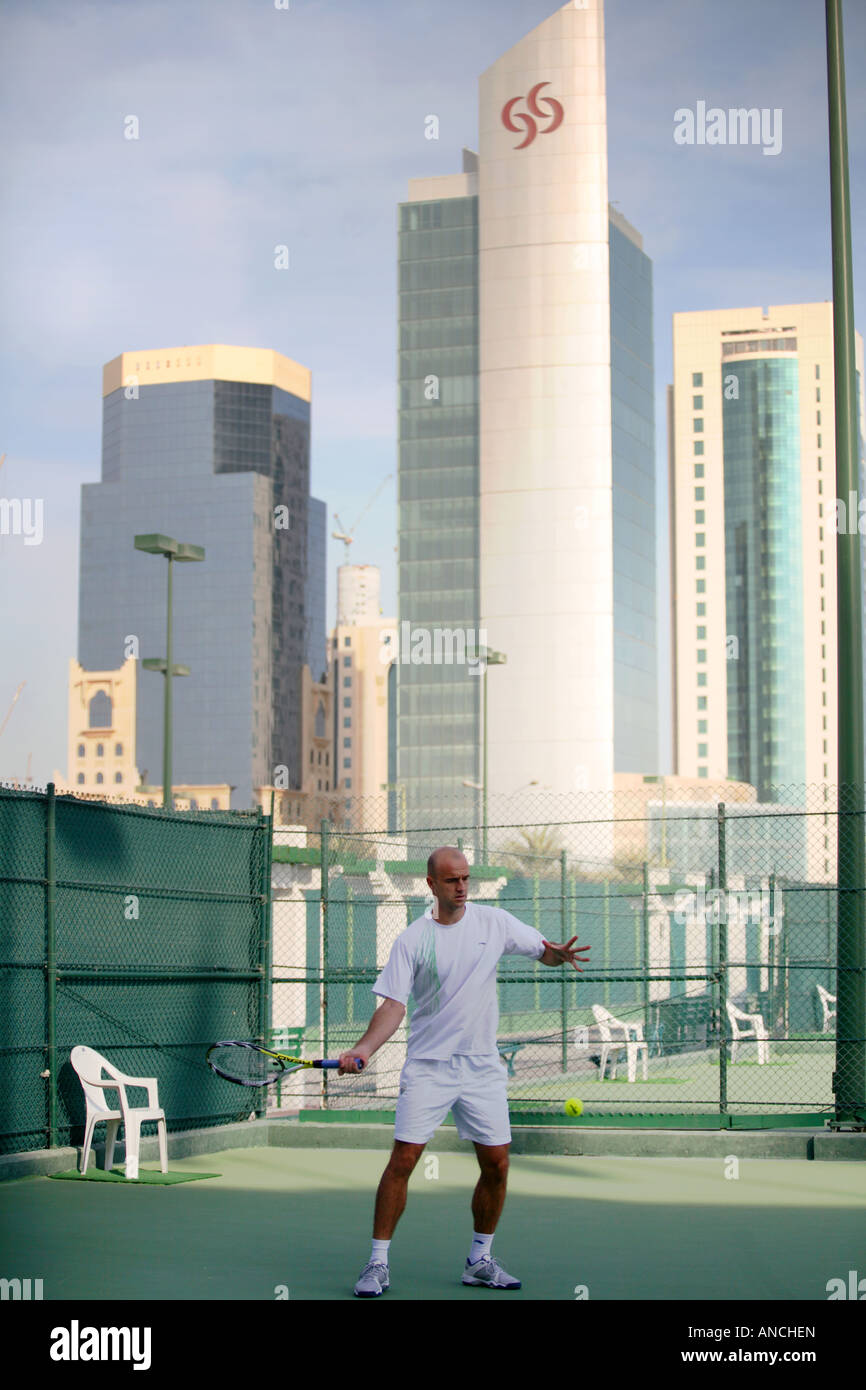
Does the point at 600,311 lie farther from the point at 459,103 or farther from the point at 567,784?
the point at 567,784

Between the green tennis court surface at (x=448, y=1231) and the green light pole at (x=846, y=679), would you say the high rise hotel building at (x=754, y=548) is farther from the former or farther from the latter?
the green tennis court surface at (x=448, y=1231)

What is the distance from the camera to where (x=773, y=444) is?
584 ft

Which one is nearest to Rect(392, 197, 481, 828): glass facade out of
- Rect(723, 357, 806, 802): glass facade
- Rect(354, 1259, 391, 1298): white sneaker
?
Rect(723, 357, 806, 802): glass facade

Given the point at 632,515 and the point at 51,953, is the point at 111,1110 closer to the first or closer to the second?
the point at 51,953

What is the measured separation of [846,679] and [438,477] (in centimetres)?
14158

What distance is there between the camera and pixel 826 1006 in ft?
80.9

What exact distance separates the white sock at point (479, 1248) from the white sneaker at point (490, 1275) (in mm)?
18

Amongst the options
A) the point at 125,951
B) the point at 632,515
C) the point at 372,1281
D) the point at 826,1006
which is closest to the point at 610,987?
the point at 826,1006

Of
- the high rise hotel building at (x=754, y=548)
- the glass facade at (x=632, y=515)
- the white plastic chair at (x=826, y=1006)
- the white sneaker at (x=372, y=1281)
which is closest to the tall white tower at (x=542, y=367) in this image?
the glass facade at (x=632, y=515)

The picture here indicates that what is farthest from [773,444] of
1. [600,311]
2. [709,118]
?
[709,118]

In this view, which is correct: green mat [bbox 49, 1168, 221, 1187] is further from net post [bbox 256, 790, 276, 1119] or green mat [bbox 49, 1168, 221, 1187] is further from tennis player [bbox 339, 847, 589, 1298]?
tennis player [bbox 339, 847, 589, 1298]

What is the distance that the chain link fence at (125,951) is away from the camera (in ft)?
37.4

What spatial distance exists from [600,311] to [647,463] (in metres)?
15.9
